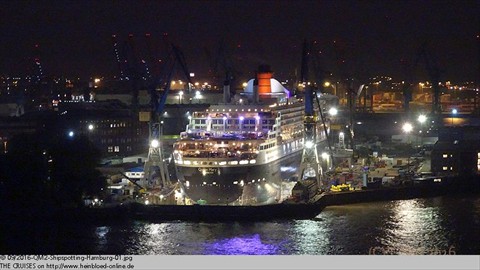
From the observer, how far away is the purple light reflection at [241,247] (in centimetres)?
650

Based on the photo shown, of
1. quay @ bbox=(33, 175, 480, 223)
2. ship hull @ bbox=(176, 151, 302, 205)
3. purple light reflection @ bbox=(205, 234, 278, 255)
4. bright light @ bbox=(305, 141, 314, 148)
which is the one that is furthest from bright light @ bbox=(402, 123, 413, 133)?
purple light reflection @ bbox=(205, 234, 278, 255)

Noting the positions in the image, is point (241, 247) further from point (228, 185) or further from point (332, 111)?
point (332, 111)

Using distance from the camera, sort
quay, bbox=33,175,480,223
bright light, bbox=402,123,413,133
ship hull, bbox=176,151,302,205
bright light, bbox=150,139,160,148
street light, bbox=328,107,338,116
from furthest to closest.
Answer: bright light, bbox=402,123,413,133
street light, bbox=328,107,338,116
bright light, bbox=150,139,160,148
ship hull, bbox=176,151,302,205
quay, bbox=33,175,480,223

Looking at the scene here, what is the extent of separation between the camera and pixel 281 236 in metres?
7.11

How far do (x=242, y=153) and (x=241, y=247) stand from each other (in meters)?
2.16

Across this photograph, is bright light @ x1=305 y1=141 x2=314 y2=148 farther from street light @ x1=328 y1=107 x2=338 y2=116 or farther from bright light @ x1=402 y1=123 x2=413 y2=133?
bright light @ x1=402 y1=123 x2=413 y2=133

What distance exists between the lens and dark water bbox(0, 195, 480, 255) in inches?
256

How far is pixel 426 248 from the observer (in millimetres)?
6422

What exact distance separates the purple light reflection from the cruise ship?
4.68 ft

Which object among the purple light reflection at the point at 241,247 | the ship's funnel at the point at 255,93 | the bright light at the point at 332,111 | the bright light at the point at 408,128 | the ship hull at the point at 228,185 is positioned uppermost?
the ship's funnel at the point at 255,93

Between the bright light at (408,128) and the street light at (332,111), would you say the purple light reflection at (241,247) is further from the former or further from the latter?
the bright light at (408,128)

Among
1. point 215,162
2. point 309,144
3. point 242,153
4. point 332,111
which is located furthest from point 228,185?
point 332,111

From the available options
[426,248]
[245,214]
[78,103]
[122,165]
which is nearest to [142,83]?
[78,103]

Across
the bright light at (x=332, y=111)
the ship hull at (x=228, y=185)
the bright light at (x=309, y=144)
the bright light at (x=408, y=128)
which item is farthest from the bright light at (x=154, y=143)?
the bright light at (x=408, y=128)
